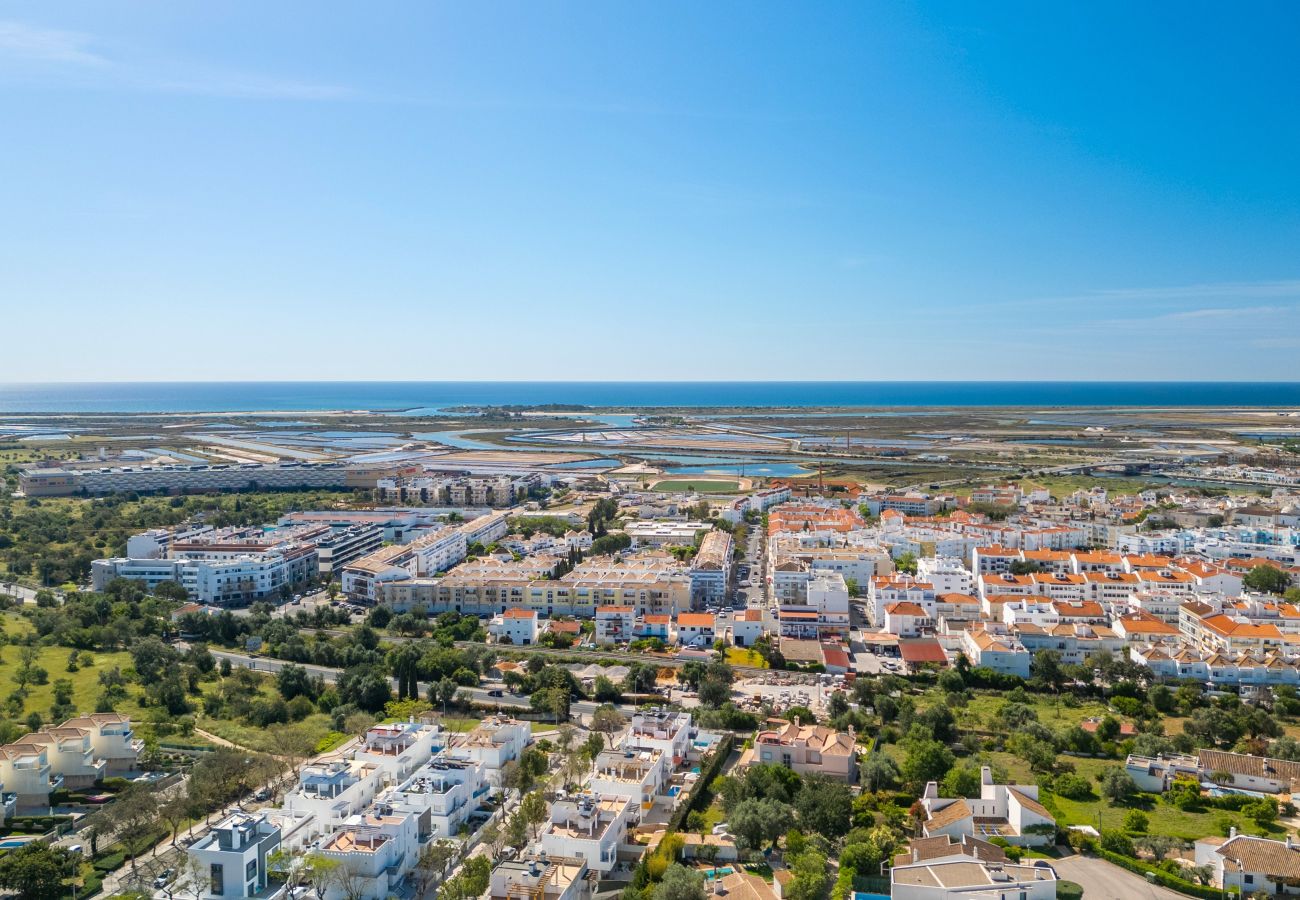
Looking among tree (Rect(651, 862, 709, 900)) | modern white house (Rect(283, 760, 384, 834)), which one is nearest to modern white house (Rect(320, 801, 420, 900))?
modern white house (Rect(283, 760, 384, 834))

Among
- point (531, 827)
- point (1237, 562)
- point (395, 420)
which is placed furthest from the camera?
point (395, 420)

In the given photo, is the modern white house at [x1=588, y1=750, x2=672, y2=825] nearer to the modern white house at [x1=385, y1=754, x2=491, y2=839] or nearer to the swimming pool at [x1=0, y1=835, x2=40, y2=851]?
the modern white house at [x1=385, y1=754, x2=491, y2=839]

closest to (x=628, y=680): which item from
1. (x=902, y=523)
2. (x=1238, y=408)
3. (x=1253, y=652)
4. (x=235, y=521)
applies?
(x=1253, y=652)

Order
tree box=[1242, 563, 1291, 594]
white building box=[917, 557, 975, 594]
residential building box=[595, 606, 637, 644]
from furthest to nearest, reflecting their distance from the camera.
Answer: white building box=[917, 557, 975, 594] → tree box=[1242, 563, 1291, 594] → residential building box=[595, 606, 637, 644]

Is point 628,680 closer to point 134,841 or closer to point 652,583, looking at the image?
point 652,583

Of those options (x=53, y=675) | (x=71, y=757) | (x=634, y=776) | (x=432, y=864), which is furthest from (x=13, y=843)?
(x=634, y=776)

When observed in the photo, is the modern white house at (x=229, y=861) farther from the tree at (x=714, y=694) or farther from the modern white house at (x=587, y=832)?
the tree at (x=714, y=694)

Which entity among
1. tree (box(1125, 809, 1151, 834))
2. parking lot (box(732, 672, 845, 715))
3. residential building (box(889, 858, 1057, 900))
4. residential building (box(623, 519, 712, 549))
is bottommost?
parking lot (box(732, 672, 845, 715))
